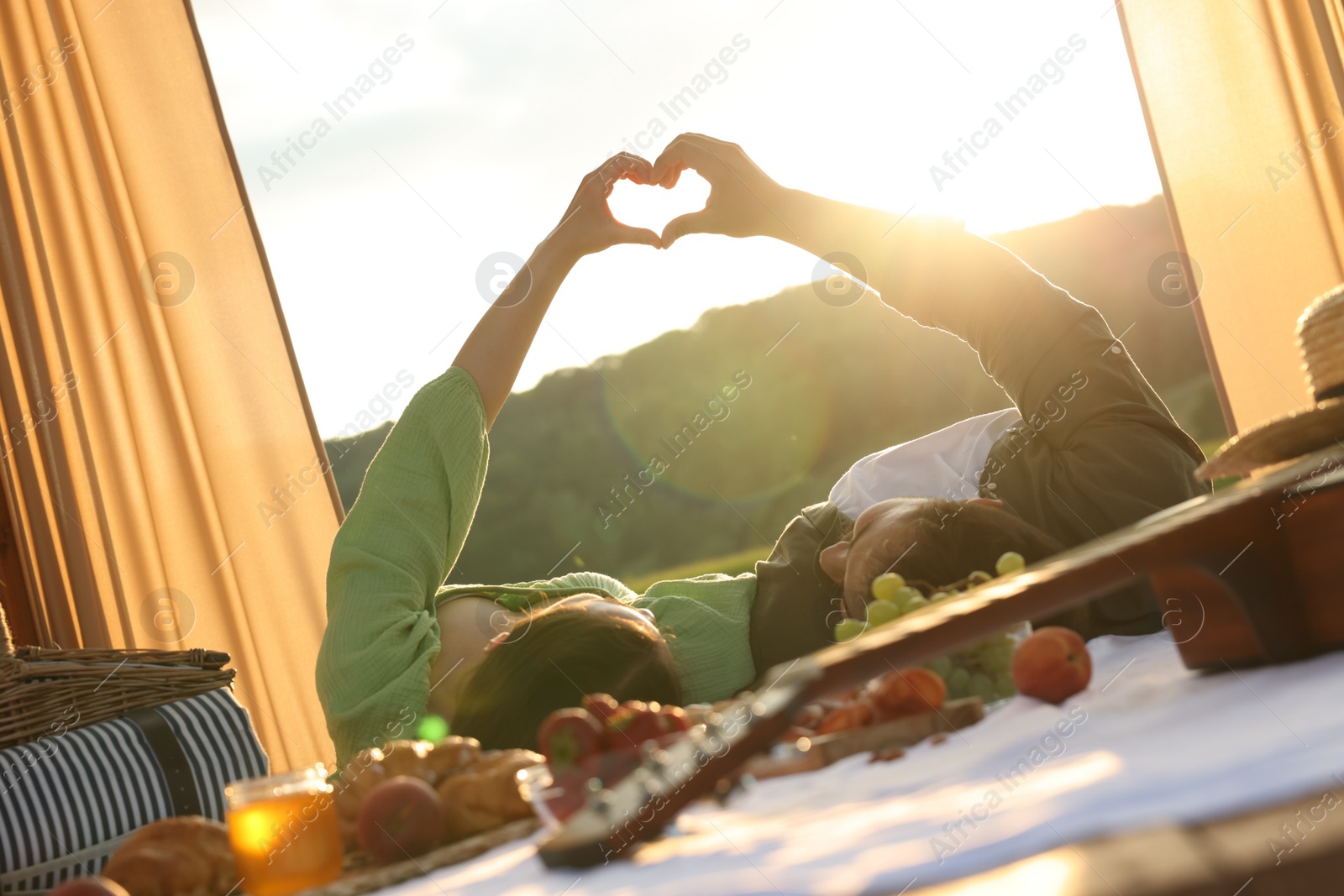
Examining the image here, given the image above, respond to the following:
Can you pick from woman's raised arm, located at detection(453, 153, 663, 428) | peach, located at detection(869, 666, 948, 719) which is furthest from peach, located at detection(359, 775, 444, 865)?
woman's raised arm, located at detection(453, 153, 663, 428)

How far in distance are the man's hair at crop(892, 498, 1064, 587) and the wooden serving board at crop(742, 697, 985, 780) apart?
486 mm

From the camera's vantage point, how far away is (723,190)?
160 centimetres

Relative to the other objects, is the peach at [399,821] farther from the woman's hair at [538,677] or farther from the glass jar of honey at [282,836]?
the woman's hair at [538,677]

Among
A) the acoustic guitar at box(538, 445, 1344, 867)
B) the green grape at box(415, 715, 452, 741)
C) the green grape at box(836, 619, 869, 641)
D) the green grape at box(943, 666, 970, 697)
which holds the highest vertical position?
the acoustic guitar at box(538, 445, 1344, 867)

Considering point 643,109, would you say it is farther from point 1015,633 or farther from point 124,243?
point 1015,633

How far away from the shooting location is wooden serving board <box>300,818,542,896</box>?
1.70 feet

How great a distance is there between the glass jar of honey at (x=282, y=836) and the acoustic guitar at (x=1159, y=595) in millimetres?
211

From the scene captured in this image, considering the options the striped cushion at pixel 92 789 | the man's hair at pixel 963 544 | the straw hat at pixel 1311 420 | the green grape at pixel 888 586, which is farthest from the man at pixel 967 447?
the striped cushion at pixel 92 789

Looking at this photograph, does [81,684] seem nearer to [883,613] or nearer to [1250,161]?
[883,613]

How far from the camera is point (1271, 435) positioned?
686mm

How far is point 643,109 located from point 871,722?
7.18 feet

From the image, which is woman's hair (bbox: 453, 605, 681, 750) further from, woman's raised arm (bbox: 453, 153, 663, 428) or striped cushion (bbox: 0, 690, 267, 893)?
woman's raised arm (bbox: 453, 153, 663, 428)

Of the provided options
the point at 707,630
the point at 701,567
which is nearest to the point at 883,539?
the point at 707,630

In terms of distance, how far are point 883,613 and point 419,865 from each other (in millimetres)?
474
